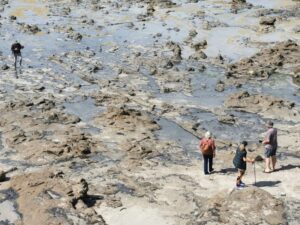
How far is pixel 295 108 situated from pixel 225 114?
320 cm

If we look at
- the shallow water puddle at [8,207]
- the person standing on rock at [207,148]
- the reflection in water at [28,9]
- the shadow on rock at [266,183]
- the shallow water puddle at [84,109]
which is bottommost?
the shadow on rock at [266,183]

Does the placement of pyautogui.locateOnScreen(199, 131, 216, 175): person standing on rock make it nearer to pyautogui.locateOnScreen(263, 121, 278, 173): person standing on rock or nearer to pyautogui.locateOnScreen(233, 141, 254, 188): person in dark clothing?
pyautogui.locateOnScreen(233, 141, 254, 188): person in dark clothing

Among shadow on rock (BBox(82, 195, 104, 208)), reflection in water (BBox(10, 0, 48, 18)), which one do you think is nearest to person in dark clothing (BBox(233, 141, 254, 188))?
shadow on rock (BBox(82, 195, 104, 208))

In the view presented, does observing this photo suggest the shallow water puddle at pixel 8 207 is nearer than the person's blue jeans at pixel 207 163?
Yes

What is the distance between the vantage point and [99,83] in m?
27.4

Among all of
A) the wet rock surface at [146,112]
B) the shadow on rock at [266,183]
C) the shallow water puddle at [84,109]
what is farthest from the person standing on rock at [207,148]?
the shallow water puddle at [84,109]

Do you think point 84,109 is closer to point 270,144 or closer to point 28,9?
point 270,144

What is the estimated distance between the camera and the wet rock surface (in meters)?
14.9

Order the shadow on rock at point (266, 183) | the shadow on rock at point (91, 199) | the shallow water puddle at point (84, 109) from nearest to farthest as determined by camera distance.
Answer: the shadow on rock at point (91, 199), the shadow on rock at point (266, 183), the shallow water puddle at point (84, 109)

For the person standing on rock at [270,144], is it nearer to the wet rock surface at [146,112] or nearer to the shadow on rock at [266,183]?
the wet rock surface at [146,112]

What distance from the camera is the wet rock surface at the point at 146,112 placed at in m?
14.9

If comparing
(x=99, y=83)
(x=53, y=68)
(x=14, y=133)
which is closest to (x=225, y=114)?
(x=99, y=83)

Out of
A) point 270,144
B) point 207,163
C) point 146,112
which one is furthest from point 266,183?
point 146,112

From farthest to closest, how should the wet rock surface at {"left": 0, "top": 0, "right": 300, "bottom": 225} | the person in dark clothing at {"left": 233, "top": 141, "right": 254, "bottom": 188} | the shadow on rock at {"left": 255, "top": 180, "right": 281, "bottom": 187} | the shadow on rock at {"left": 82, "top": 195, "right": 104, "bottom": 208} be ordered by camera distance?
the shadow on rock at {"left": 255, "top": 180, "right": 281, "bottom": 187}, the person in dark clothing at {"left": 233, "top": 141, "right": 254, "bottom": 188}, the shadow on rock at {"left": 82, "top": 195, "right": 104, "bottom": 208}, the wet rock surface at {"left": 0, "top": 0, "right": 300, "bottom": 225}
